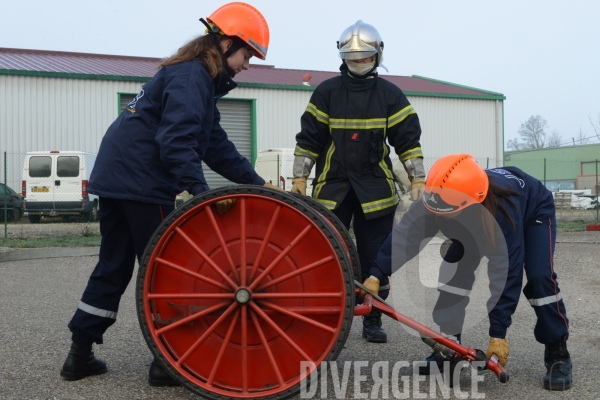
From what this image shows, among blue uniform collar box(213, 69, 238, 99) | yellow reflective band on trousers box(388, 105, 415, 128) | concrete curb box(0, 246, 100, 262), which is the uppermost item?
blue uniform collar box(213, 69, 238, 99)

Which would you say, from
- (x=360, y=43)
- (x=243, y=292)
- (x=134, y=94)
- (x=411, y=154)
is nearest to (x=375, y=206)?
(x=411, y=154)

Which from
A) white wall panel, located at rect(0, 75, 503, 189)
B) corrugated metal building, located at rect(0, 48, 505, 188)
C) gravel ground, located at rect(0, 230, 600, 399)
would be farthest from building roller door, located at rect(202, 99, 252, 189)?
gravel ground, located at rect(0, 230, 600, 399)

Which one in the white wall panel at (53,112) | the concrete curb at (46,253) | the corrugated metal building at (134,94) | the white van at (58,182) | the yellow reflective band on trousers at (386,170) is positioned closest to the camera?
the yellow reflective band on trousers at (386,170)

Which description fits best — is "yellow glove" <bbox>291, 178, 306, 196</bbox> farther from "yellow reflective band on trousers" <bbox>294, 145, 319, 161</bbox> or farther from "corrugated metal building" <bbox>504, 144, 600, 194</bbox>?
"corrugated metal building" <bbox>504, 144, 600, 194</bbox>

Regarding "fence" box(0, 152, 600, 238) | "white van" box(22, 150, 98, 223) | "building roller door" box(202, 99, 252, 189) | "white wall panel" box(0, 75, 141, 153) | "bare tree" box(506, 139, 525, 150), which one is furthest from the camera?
"bare tree" box(506, 139, 525, 150)

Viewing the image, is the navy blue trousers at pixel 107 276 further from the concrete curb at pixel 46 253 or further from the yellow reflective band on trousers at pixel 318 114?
the concrete curb at pixel 46 253

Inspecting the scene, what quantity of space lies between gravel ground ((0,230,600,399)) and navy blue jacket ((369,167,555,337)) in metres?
0.47

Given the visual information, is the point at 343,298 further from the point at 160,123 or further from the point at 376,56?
the point at 376,56

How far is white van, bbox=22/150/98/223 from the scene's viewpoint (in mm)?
16734

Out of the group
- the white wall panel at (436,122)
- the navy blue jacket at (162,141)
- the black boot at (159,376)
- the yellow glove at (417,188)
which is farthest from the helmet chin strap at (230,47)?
the white wall panel at (436,122)

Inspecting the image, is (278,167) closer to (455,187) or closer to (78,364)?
(78,364)

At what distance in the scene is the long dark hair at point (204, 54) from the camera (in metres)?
3.62

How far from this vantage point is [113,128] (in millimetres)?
3744

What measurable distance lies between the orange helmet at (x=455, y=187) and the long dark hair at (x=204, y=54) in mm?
1171
